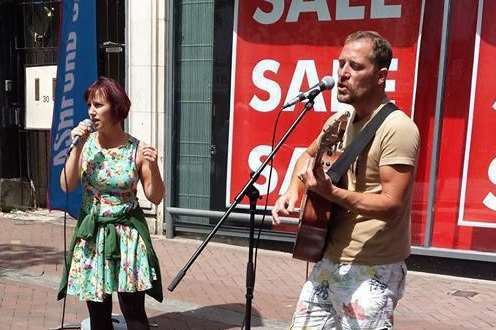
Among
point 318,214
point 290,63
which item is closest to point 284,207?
point 318,214

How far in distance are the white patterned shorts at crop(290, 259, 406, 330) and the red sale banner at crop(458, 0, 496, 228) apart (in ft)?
12.3

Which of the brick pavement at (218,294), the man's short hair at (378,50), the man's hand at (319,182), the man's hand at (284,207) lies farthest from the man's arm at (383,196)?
the brick pavement at (218,294)

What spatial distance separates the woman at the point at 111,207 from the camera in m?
3.38

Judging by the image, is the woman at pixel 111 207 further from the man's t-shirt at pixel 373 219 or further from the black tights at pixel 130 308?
the man's t-shirt at pixel 373 219

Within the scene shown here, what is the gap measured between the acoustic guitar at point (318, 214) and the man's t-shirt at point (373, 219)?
0.05 meters

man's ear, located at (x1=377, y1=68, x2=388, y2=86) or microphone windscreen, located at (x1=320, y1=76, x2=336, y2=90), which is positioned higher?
man's ear, located at (x1=377, y1=68, x2=388, y2=86)

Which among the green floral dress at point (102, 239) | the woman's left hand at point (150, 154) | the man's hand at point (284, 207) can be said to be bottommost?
the green floral dress at point (102, 239)

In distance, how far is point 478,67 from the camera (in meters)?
5.64

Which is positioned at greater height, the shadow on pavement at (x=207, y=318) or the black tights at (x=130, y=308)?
the black tights at (x=130, y=308)

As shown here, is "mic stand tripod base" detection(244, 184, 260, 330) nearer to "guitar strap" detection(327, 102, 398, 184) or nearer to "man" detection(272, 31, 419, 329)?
"man" detection(272, 31, 419, 329)

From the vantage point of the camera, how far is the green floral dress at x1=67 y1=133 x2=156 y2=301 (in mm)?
3393

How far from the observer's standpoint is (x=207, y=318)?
176 inches

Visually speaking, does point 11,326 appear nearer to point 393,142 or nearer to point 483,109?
point 393,142

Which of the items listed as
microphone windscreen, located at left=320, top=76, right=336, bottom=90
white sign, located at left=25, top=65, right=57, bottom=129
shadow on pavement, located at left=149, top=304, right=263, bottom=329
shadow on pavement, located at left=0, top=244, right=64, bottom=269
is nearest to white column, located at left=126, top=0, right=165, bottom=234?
shadow on pavement, located at left=0, top=244, right=64, bottom=269
